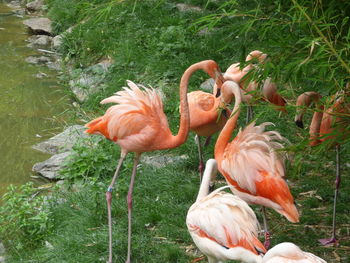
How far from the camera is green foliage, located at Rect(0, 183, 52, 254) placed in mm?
5039

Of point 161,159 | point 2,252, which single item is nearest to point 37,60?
point 161,159

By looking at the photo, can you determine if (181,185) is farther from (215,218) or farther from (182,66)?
(182,66)

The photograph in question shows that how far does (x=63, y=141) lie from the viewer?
6.67 m

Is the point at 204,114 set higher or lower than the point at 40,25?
higher

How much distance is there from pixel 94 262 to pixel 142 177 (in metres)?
1.24

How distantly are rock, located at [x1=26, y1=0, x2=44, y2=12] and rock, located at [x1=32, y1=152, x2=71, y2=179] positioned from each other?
6.43m

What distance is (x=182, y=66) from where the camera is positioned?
7.42m

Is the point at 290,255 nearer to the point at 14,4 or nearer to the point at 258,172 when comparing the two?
the point at 258,172

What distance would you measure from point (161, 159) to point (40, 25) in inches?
220

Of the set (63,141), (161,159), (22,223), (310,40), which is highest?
(310,40)

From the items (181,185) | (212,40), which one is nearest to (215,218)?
(181,185)

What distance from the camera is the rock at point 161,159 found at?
5.73 metres

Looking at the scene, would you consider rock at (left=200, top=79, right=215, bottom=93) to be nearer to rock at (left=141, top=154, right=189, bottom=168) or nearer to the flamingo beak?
rock at (left=141, top=154, right=189, bottom=168)

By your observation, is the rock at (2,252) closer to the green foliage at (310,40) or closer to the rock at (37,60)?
the green foliage at (310,40)
